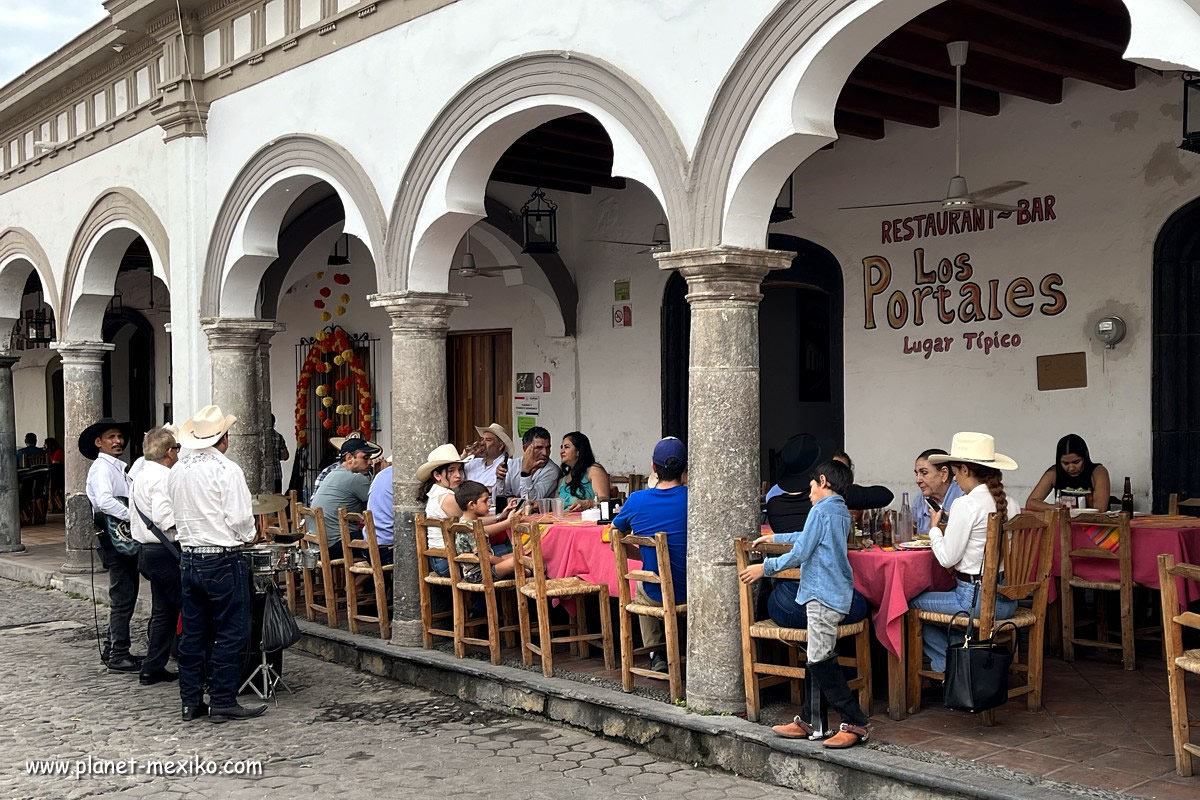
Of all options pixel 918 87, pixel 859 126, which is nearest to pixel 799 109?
pixel 918 87

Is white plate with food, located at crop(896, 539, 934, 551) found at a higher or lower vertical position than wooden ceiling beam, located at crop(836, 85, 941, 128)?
lower

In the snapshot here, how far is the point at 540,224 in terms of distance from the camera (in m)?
11.4

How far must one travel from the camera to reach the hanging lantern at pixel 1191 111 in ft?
20.6

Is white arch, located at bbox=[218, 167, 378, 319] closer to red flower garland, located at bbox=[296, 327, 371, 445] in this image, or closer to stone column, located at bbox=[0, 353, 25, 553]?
red flower garland, located at bbox=[296, 327, 371, 445]

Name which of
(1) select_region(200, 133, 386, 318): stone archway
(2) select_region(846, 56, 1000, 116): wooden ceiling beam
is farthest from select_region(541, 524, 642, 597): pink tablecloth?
(2) select_region(846, 56, 1000, 116): wooden ceiling beam

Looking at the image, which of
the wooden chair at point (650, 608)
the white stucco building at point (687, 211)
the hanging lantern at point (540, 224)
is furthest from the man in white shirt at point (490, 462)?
the wooden chair at point (650, 608)

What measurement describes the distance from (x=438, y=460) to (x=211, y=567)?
1.67 metres

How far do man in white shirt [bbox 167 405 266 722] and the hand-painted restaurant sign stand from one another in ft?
16.4

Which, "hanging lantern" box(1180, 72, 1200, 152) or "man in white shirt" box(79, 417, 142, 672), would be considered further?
"man in white shirt" box(79, 417, 142, 672)

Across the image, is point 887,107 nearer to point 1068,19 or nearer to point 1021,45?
point 1021,45

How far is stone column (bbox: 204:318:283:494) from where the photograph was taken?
31.9 feet

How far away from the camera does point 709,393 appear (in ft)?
19.5

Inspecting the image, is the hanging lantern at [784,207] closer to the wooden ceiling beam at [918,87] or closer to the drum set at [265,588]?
the wooden ceiling beam at [918,87]

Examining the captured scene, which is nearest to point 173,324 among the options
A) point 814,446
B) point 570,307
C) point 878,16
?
point 570,307
